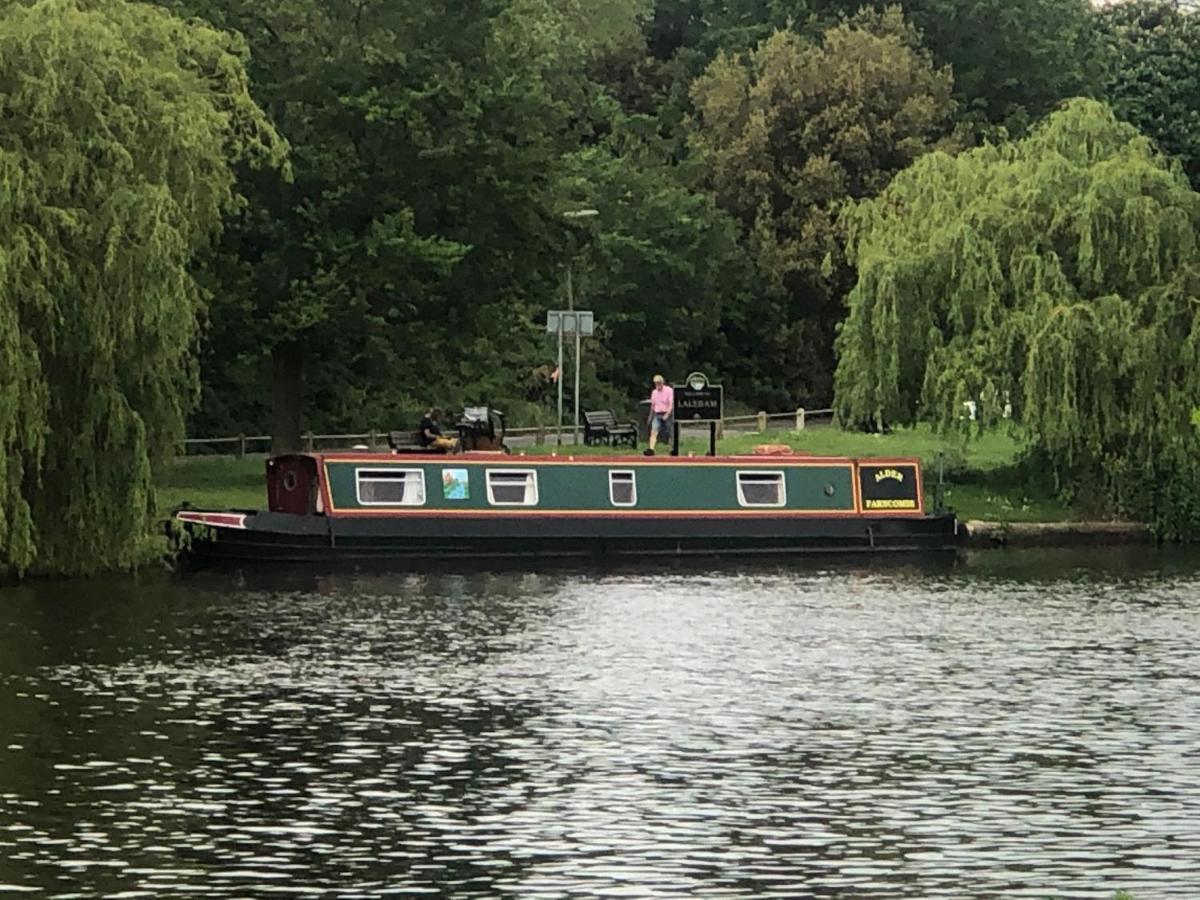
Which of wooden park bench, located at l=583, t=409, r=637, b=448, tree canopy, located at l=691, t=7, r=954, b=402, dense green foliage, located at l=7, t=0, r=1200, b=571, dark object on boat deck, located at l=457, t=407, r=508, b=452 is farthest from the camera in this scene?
tree canopy, located at l=691, t=7, r=954, b=402

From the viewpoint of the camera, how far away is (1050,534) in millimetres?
46219

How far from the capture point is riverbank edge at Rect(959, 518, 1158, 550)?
46125mm

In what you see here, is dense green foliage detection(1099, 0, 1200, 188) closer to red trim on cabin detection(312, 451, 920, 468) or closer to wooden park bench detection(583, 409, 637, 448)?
wooden park bench detection(583, 409, 637, 448)

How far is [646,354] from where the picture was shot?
70.4m

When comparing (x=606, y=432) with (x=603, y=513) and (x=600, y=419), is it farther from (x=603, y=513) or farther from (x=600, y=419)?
(x=603, y=513)

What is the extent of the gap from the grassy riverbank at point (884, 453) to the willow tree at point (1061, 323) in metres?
1.21

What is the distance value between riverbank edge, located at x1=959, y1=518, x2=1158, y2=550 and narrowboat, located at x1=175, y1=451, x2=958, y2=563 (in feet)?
4.15

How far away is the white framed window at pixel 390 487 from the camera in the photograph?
134 ft

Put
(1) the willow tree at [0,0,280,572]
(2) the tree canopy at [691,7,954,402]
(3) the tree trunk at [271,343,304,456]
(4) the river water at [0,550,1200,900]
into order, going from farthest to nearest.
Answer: (2) the tree canopy at [691,7,954,402] < (3) the tree trunk at [271,343,304,456] < (1) the willow tree at [0,0,280,572] < (4) the river water at [0,550,1200,900]

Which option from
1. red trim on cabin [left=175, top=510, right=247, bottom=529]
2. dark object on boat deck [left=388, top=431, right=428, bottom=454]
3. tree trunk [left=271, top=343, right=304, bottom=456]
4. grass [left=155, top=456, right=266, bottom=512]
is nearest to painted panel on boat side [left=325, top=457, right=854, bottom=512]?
red trim on cabin [left=175, top=510, right=247, bottom=529]

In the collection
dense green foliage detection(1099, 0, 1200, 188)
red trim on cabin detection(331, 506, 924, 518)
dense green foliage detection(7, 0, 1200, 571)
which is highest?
dense green foliage detection(1099, 0, 1200, 188)

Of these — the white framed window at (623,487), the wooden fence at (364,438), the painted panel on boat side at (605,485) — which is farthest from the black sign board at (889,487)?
the wooden fence at (364,438)

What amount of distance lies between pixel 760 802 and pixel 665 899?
356cm

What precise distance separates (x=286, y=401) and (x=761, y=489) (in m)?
10.7
